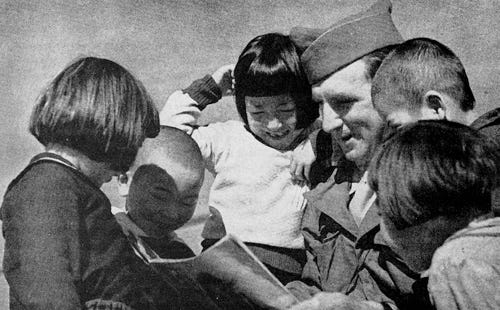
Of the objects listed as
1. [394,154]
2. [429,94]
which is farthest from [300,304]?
[429,94]

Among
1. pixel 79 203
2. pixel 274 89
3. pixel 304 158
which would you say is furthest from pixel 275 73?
pixel 79 203

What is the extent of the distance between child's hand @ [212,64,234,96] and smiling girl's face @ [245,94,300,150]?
7 centimetres

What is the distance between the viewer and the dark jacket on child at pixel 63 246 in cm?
67

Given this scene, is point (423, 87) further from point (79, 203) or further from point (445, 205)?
point (79, 203)

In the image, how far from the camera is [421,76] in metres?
0.78

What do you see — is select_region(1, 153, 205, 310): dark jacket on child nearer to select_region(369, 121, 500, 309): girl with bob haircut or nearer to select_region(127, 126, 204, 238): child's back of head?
select_region(127, 126, 204, 238): child's back of head

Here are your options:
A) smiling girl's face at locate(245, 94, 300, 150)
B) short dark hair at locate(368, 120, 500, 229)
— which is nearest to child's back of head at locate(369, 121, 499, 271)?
short dark hair at locate(368, 120, 500, 229)

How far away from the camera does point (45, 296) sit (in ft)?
2.18

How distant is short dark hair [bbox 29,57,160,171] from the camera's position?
2.50 ft

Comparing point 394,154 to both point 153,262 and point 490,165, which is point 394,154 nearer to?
point 490,165

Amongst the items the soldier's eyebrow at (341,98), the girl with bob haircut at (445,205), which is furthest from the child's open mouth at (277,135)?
the girl with bob haircut at (445,205)

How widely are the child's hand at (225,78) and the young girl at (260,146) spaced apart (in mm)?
11

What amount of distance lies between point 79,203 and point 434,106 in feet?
1.36

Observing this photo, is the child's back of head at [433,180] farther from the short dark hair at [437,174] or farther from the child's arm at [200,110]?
the child's arm at [200,110]
